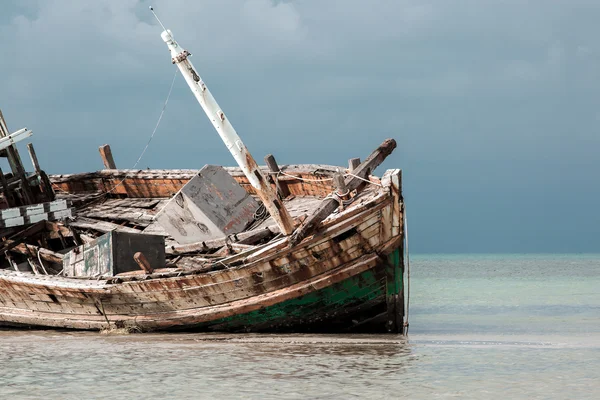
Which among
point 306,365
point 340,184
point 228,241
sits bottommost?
point 306,365

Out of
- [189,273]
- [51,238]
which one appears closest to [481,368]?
[189,273]

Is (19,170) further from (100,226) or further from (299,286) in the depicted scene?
(299,286)

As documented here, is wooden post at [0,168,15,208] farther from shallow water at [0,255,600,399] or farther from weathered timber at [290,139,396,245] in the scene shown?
weathered timber at [290,139,396,245]

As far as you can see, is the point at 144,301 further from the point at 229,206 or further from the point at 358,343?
the point at 358,343

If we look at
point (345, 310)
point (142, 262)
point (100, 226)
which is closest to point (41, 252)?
point (100, 226)

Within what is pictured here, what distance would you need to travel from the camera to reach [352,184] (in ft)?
54.4

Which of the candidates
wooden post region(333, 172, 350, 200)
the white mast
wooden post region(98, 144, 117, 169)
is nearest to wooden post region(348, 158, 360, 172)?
wooden post region(333, 172, 350, 200)

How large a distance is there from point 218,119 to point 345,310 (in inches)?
174

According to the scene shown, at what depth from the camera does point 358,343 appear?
1467 centimetres

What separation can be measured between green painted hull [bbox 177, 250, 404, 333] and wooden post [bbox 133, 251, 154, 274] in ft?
5.17

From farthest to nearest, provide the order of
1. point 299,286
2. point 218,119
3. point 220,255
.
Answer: point 220,255 → point 218,119 → point 299,286

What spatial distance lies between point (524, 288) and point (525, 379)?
90.1 feet

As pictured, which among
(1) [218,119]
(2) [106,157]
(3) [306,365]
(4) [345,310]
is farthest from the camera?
(2) [106,157]

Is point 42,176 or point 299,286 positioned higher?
point 42,176
